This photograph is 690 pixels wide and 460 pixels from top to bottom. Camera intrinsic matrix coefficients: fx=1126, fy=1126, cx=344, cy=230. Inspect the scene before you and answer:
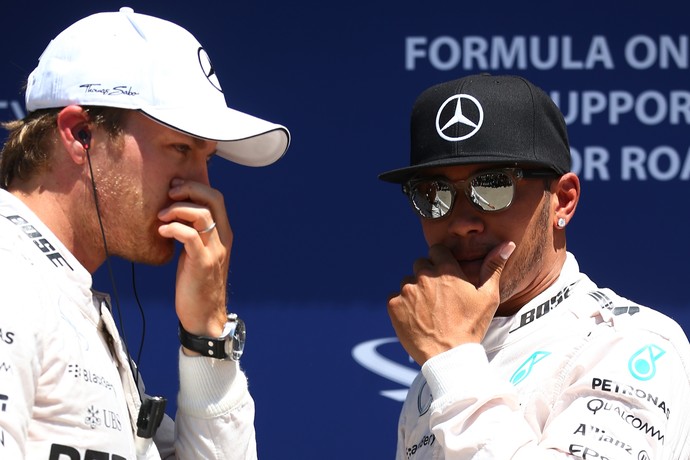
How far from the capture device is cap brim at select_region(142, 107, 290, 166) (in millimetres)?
2031

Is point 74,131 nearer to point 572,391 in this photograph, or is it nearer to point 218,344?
point 218,344

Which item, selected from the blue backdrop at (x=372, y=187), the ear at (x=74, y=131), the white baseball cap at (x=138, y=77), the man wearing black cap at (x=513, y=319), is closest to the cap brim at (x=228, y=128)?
the white baseball cap at (x=138, y=77)

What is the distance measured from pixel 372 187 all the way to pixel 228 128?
6.27ft

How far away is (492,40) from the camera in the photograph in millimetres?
3936

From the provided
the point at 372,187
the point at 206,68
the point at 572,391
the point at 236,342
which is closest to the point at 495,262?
the point at 572,391

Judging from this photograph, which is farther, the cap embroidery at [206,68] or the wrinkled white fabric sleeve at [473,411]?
the cap embroidery at [206,68]

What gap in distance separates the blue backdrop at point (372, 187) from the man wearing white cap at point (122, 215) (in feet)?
5.48

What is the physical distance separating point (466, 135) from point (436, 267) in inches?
10.3

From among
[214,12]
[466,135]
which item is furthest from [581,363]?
[214,12]

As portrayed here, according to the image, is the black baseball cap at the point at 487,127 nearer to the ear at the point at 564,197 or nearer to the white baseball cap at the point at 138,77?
the ear at the point at 564,197

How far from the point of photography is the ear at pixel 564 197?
89.7 inches

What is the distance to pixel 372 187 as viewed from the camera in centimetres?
397

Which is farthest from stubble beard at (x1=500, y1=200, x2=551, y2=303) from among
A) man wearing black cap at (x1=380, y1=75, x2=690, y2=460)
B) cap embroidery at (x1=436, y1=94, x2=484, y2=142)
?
cap embroidery at (x1=436, y1=94, x2=484, y2=142)

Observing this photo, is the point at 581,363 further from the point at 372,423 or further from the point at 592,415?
the point at 372,423
